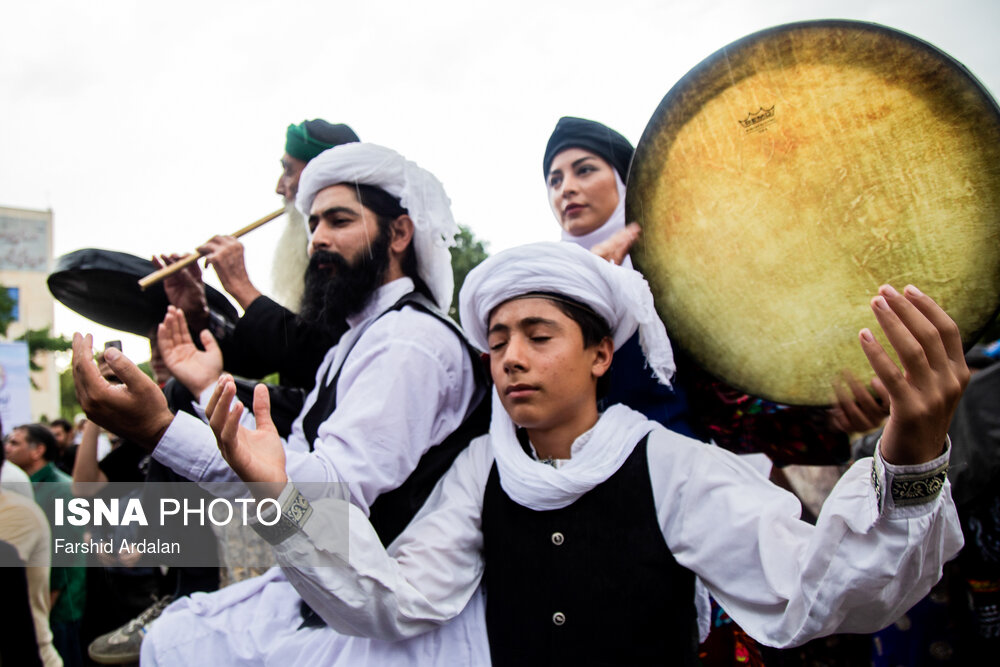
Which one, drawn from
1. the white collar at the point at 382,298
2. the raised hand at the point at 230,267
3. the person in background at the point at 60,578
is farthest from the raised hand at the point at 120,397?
the person in background at the point at 60,578

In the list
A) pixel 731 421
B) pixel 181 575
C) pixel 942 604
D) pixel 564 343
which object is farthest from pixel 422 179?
pixel 942 604

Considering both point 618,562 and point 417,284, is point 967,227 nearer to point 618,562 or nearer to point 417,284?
point 618,562

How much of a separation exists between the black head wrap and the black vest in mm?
787

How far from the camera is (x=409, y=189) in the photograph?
8.21 feet

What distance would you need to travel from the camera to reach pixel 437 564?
171 centimetres

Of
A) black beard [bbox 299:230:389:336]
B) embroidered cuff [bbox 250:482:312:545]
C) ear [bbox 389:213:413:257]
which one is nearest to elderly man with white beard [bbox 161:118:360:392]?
black beard [bbox 299:230:389:336]

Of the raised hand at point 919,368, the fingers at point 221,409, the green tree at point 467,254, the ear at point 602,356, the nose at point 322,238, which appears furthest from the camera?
the green tree at point 467,254

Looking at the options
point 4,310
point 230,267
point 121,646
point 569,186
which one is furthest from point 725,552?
point 4,310

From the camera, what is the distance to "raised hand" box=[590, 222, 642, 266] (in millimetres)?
1911

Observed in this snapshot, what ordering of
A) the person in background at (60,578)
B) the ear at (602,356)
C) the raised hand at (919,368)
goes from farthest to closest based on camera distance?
the person in background at (60,578)
the ear at (602,356)
the raised hand at (919,368)

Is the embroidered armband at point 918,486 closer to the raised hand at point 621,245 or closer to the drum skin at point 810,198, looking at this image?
the drum skin at point 810,198

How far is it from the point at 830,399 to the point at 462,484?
104 cm

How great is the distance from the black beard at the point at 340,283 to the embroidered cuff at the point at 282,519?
1.02 meters

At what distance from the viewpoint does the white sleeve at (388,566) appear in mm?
1482
